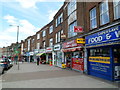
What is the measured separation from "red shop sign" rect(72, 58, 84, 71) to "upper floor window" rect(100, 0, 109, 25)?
463 centimetres

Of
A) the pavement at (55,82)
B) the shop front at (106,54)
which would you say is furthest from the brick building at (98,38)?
the pavement at (55,82)

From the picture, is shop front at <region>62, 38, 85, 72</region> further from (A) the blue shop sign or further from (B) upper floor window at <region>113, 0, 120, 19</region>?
(B) upper floor window at <region>113, 0, 120, 19</region>

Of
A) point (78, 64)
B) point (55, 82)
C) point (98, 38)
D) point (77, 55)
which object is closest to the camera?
point (55, 82)

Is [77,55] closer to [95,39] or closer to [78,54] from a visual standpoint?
[78,54]

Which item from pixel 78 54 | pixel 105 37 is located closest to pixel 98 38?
pixel 105 37

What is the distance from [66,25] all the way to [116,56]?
1040 cm

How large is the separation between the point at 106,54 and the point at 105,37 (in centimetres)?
137

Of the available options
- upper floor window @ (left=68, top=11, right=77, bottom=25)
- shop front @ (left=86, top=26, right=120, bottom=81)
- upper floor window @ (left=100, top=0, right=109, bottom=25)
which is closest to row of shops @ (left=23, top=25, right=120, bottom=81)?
shop front @ (left=86, top=26, right=120, bottom=81)

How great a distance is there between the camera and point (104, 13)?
947 centimetres

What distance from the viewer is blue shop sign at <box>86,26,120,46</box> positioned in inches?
294

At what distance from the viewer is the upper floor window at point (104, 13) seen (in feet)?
30.2

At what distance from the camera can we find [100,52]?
967 cm

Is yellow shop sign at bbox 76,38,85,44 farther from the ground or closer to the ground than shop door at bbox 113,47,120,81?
farther from the ground

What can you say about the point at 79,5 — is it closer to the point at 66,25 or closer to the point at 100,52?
Answer: the point at 66,25
